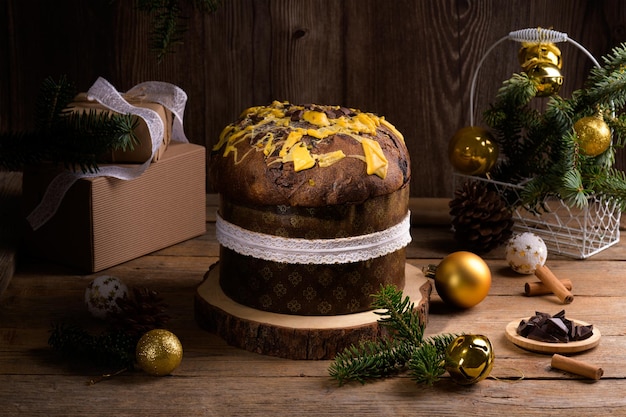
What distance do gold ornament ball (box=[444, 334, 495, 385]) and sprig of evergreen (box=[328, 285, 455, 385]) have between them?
0.03m

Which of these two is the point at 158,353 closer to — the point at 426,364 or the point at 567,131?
the point at 426,364

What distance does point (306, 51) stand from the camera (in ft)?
7.27

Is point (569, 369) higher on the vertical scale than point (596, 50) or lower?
lower

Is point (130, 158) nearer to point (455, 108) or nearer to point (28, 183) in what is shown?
point (28, 183)

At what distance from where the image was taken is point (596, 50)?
2215mm

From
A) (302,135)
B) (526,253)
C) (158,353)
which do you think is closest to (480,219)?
(526,253)

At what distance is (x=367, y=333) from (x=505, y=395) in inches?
9.5

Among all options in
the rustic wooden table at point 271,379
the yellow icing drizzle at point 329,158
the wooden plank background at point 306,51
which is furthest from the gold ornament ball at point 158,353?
the wooden plank background at point 306,51

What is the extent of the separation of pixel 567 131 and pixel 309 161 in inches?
26.7

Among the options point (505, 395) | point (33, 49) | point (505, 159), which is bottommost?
point (505, 395)

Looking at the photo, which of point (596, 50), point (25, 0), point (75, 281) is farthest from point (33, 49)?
point (596, 50)

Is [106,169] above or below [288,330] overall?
above

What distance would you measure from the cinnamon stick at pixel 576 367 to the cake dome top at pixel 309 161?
1.24 ft

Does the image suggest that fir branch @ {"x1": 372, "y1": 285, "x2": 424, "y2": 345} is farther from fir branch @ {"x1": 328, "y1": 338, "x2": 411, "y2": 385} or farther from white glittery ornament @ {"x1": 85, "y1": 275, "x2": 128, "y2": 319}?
white glittery ornament @ {"x1": 85, "y1": 275, "x2": 128, "y2": 319}
